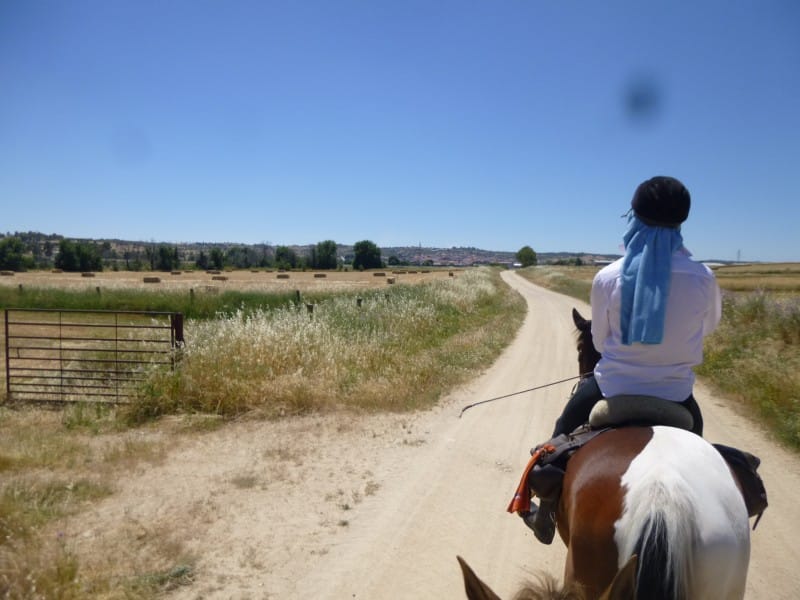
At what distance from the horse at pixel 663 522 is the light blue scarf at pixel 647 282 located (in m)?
0.47

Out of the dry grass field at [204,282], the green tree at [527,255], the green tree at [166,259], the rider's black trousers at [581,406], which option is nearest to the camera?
the rider's black trousers at [581,406]

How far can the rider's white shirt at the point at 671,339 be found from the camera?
2.54 meters

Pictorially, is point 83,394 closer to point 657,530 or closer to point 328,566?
point 328,566

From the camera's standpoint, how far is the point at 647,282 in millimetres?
2484

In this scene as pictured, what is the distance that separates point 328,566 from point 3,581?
214 centimetres

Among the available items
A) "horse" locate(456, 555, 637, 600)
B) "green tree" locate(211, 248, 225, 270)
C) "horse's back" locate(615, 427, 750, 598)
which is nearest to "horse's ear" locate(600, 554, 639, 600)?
"horse" locate(456, 555, 637, 600)

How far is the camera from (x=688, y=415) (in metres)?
2.56

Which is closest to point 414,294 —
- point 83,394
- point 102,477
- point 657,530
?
point 83,394

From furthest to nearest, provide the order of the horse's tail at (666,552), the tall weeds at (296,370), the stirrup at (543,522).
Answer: the tall weeds at (296,370), the stirrup at (543,522), the horse's tail at (666,552)

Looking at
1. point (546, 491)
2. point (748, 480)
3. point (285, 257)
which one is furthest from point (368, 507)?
point (285, 257)

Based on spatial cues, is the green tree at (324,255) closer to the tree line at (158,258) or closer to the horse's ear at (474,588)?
the tree line at (158,258)

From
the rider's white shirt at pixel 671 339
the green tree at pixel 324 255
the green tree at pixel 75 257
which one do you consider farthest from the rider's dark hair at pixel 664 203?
the green tree at pixel 324 255

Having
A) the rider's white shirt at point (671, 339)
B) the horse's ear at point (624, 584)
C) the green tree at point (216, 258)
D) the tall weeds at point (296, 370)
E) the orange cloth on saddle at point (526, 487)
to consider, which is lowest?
the tall weeds at point (296, 370)

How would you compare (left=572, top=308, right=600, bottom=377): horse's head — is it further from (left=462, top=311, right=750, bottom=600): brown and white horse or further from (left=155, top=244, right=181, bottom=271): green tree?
(left=155, top=244, right=181, bottom=271): green tree
